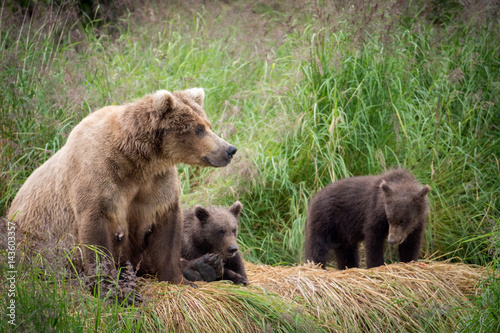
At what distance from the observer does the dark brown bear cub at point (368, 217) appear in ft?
19.2

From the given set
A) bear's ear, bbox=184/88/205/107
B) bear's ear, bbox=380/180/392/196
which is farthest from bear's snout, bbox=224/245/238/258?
bear's ear, bbox=380/180/392/196

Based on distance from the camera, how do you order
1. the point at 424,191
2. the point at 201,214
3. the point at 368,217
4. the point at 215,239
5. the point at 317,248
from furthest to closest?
the point at 317,248 < the point at 368,217 < the point at 424,191 < the point at 201,214 < the point at 215,239

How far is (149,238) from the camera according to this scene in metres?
4.79

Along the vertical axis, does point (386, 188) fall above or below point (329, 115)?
below

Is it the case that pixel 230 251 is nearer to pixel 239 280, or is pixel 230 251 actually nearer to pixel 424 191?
pixel 239 280

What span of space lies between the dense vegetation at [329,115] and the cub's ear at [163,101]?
2.39 metres

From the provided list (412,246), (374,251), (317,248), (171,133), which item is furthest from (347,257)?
(171,133)

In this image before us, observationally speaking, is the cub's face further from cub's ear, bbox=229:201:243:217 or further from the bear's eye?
cub's ear, bbox=229:201:243:217

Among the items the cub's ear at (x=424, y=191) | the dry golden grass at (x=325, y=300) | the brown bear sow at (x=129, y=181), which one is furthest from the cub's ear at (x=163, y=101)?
the cub's ear at (x=424, y=191)

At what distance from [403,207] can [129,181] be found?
108 inches

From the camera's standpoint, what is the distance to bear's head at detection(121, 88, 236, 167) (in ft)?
14.7

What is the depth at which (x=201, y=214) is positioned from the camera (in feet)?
18.8

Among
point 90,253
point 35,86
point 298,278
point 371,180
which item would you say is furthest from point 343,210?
point 35,86

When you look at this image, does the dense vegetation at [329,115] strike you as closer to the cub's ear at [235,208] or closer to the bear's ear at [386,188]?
the cub's ear at [235,208]
